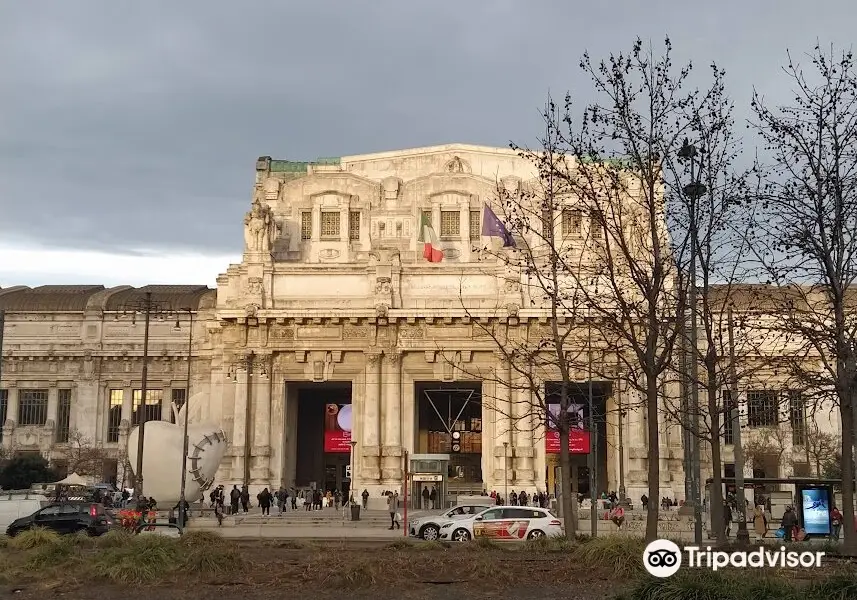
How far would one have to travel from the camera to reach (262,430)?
63375 millimetres

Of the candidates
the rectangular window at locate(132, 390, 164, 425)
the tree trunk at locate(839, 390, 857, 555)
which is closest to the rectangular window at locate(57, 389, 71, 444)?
the rectangular window at locate(132, 390, 164, 425)

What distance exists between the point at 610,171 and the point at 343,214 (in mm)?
52428

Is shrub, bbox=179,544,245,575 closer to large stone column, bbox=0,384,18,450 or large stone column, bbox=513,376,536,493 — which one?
large stone column, bbox=513,376,536,493

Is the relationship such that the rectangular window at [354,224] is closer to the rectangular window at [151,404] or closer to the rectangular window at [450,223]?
the rectangular window at [450,223]

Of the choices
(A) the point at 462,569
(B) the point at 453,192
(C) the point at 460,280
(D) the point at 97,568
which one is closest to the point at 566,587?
(A) the point at 462,569

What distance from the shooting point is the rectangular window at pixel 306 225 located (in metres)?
72.2

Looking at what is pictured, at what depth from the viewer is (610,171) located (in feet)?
66.6

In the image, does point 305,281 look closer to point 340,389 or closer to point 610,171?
point 340,389

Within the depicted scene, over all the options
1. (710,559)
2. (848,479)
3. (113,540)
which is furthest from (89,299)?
(710,559)

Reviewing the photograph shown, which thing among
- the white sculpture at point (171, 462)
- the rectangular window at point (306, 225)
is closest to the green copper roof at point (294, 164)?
the rectangular window at point (306, 225)

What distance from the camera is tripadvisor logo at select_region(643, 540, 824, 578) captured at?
16234 millimetres

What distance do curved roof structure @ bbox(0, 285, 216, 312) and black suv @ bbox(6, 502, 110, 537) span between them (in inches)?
1643

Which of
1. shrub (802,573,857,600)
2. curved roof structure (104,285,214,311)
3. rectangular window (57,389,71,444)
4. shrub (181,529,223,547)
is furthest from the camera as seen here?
curved roof structure (104,285,214,311)

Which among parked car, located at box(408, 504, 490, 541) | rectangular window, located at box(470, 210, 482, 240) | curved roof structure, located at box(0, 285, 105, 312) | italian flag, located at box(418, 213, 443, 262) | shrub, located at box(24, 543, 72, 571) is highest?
rectangular window, located at box(470, 210, 482, 240)
